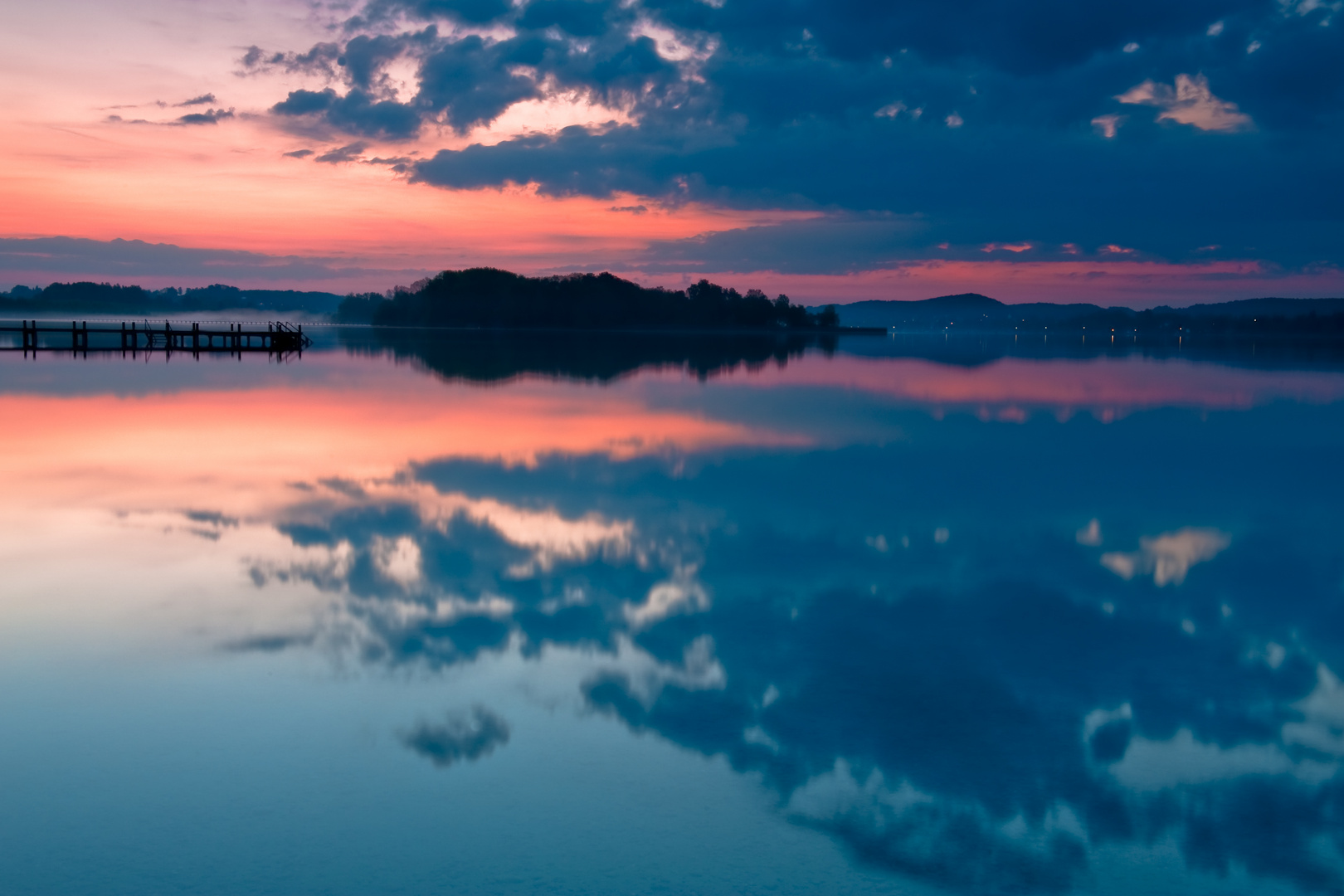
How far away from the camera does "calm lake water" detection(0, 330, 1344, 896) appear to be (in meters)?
5.23

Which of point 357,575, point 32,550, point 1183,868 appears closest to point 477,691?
point 357,575

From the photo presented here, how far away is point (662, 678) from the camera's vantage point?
754 centimetres

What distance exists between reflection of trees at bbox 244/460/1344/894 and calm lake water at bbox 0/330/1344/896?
0.04 metres

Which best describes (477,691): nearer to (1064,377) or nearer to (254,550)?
(254,550)

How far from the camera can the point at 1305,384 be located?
44.0 metres

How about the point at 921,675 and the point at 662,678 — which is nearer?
the point at 662,678

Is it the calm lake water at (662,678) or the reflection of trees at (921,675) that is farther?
the reflection of trees at (921,675)

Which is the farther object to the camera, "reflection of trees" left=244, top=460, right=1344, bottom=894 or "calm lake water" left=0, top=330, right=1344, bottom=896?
"reflection of trees" left=244, top=460, right=1344, bottom=894

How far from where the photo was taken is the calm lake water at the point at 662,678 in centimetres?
523

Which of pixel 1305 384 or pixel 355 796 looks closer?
pixel 355 796

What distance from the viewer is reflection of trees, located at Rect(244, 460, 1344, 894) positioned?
5504 millimetres

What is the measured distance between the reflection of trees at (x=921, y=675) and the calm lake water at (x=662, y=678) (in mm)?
36

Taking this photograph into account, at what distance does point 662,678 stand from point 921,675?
6.71 ft

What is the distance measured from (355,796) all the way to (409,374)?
127 ft
